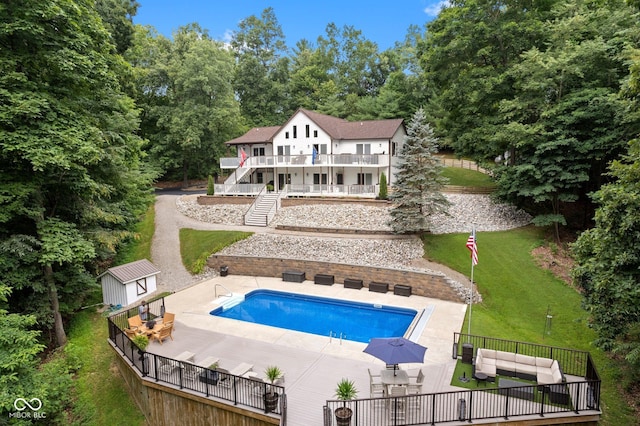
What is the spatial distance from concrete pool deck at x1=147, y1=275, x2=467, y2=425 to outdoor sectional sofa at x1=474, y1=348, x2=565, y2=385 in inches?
38.4

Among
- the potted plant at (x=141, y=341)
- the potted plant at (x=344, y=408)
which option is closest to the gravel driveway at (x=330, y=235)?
the potted plant at (x=141, y=341)

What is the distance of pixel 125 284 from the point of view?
1697 cm

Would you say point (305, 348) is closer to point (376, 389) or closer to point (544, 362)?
point (376, 389)

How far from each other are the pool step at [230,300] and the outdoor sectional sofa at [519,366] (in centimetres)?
1127

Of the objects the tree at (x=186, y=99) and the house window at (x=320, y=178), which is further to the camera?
the tree at (x=186, y=99)

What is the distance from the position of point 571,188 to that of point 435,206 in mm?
8186

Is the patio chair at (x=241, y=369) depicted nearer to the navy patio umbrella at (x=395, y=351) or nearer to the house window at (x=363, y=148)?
the navy patio umbrella at (x=395, y=351)

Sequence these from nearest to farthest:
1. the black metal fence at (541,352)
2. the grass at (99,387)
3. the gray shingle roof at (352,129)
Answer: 1. the black metal fence at (541,352)
2. the grass at (99,387)
3. the gray shingle roof at (352,129)

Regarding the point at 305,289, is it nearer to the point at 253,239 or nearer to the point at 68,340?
the point at 253,239

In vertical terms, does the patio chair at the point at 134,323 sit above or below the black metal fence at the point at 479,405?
above

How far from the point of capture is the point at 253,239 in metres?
23.9

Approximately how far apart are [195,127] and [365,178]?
65.1ft

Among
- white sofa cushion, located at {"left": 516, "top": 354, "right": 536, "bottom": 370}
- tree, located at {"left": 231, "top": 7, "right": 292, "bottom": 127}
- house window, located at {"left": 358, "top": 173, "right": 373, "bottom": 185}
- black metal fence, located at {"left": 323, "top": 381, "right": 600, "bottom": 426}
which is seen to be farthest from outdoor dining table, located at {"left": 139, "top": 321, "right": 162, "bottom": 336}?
tree, located at {"left": 231, "top": 7, "right": 292, "bottom": 127}

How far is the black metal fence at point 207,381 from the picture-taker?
30.5 ft
